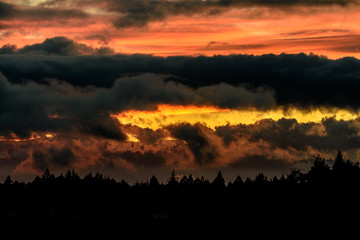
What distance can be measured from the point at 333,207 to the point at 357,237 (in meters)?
19.8

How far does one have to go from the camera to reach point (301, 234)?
177m

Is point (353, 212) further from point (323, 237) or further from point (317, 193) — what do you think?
point (317, 193)

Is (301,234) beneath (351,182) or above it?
beneath

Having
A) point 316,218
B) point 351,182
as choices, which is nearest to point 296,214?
point 316,218

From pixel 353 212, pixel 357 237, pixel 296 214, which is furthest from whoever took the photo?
pixel 296 214

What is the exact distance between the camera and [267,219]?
193875 millimetres

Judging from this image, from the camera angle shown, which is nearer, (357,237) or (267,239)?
(357,237)

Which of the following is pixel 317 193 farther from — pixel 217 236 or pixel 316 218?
pixel 217 236

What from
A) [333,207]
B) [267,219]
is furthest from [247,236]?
[333,207]

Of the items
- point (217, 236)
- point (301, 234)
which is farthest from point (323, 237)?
point (217, 236)

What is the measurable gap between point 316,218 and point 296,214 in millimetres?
6776

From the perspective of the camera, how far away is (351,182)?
19850 cm

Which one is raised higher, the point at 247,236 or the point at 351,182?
the point at 351,182

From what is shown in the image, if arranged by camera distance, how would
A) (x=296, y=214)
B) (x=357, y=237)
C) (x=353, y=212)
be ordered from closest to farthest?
(x=357, y=237) → (x=353, y=212) → (x=296, y=214)
